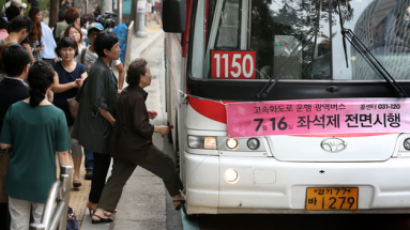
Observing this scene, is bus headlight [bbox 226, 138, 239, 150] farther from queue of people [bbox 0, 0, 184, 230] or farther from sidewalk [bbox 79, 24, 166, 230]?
sidewalk [bbox 79, 24, 166, 230]

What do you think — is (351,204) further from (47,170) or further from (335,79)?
(47,170)

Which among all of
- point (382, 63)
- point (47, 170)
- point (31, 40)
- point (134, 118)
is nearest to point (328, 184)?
point (382, 63)

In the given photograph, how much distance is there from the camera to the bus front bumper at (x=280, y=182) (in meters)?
5.99

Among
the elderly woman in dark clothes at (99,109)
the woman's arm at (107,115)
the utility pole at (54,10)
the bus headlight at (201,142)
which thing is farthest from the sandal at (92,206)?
the utility pole at (54,10)

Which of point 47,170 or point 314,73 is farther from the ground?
point 314,73

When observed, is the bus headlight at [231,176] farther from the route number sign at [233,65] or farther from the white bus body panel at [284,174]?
the route number sign at [233,65]

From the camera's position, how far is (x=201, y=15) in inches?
245

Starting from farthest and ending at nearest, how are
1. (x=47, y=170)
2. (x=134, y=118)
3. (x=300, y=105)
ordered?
(x=134, y=118), (x=300, y=105), (x=47, y=170)

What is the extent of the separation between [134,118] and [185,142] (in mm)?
552

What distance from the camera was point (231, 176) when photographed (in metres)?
6.01

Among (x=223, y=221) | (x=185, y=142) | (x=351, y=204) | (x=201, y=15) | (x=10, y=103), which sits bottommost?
(x=223, y=221)

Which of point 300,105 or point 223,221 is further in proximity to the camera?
point 223,221

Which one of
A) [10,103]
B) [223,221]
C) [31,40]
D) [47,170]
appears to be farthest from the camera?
[31,40]

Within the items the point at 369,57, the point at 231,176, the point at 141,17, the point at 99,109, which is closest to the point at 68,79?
the point at 99,109
